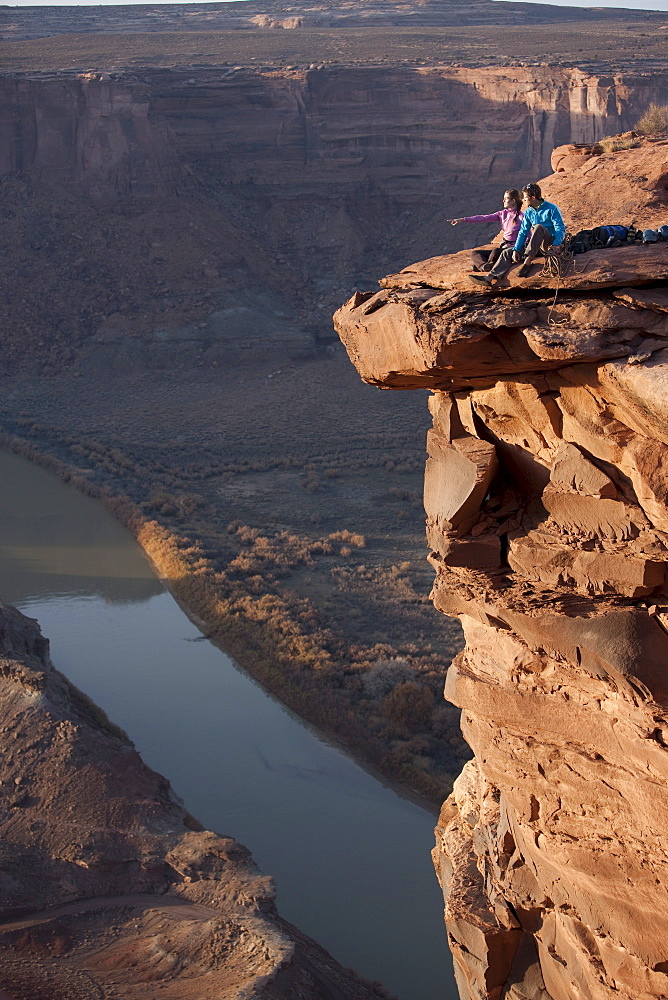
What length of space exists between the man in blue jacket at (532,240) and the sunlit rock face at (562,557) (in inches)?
5.2

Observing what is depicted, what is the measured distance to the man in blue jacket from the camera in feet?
21.6

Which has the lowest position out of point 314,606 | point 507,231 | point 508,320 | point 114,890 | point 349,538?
point 349,538

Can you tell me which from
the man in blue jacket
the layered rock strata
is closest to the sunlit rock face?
the man in blue jacket

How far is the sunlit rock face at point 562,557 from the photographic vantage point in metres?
6.31

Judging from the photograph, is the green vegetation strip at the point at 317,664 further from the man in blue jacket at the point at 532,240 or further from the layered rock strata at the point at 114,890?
the man in blue jacket at the point at 532,240

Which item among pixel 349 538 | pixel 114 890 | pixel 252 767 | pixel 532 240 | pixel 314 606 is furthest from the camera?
pixel 349 538

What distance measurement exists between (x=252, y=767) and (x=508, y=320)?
1267 centimetres

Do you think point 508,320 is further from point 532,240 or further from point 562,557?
point 562,557

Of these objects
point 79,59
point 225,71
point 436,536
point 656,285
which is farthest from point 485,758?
point 79,59

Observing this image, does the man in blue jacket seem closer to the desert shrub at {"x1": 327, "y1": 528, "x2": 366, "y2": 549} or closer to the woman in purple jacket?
the woman in purple jacket

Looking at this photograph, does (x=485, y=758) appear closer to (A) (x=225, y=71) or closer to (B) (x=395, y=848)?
(B) (x=395, y=848)

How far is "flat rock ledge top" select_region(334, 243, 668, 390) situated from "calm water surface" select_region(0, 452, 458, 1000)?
8999 mm

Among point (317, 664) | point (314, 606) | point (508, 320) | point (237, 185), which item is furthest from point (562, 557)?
point (237, 185)

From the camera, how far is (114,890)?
11500 mm
